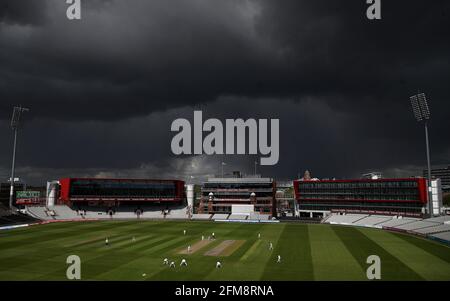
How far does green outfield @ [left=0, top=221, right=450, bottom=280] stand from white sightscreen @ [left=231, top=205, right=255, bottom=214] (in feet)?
187

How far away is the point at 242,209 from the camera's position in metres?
137

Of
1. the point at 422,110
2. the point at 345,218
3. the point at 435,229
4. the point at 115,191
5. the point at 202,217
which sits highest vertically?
the point at 422,110

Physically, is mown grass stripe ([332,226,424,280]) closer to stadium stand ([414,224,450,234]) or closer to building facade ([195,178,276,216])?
stadium stand ([414,224,450,234])

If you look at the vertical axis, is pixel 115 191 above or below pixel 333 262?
above

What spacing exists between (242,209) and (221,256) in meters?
84.5

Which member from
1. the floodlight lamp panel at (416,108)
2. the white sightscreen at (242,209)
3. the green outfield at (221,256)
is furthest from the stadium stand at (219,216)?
the floodlight lamp panel at (416,108)

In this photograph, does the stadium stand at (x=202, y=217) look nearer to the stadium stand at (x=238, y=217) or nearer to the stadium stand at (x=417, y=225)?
the stadium stand at (x=238, y=217)

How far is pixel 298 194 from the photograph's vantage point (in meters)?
148

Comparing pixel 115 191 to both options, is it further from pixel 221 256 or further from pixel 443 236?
pixel 443 236

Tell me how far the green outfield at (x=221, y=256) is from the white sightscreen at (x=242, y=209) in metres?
56.9

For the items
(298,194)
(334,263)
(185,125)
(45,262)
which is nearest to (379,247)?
(334,263)

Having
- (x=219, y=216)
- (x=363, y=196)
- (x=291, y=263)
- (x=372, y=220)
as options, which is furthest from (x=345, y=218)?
(x=291, y=263)

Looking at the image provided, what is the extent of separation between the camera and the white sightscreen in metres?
136

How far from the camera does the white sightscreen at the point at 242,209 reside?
447 ft
